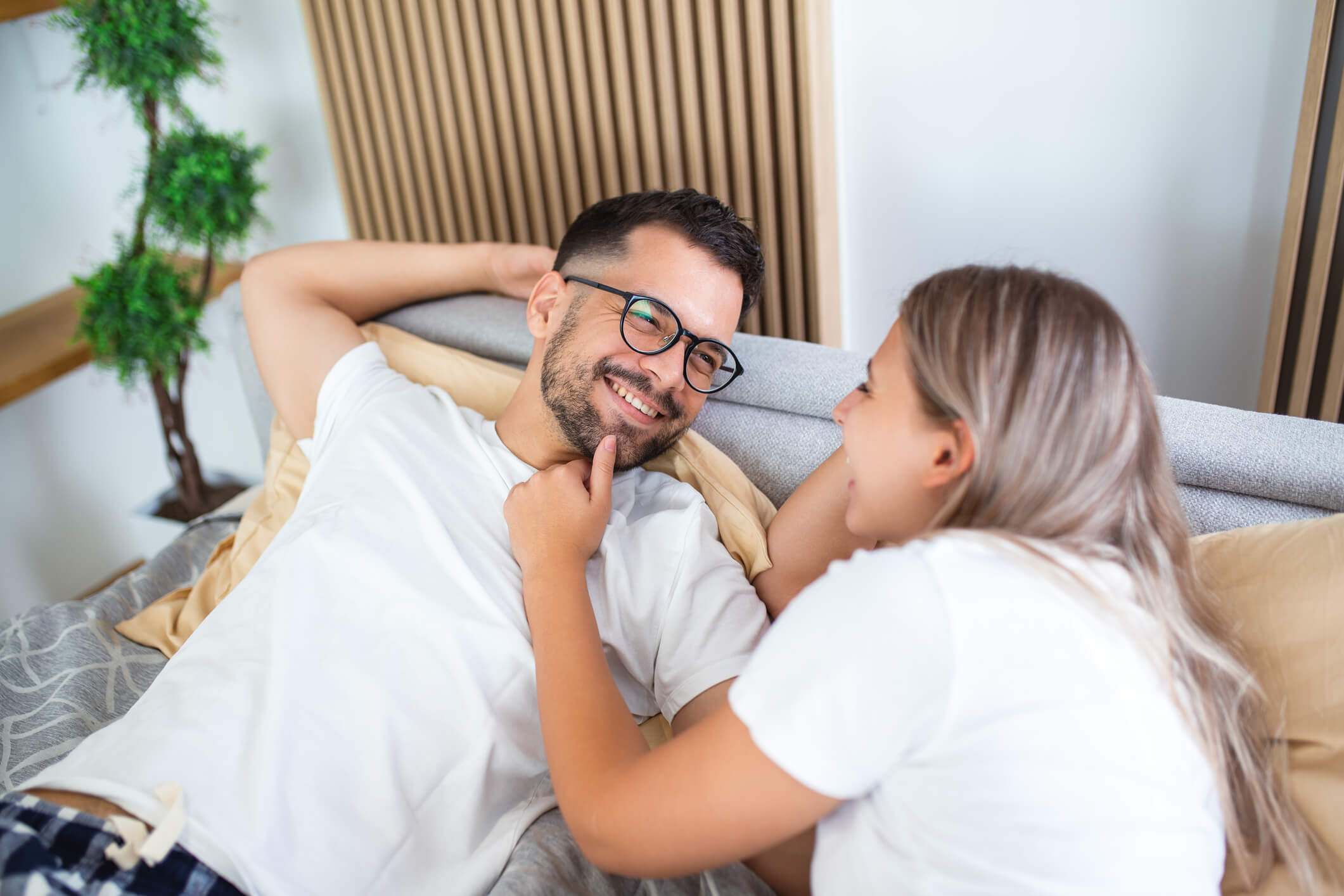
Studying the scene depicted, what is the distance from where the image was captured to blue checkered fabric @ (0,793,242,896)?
863mm

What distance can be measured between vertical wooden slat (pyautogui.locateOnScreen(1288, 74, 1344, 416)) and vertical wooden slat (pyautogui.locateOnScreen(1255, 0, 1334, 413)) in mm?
26

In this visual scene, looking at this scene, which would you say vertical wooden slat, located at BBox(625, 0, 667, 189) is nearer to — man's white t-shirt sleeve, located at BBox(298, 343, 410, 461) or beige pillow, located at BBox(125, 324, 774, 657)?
beige pillow, located at BBox(125, 324, 774, 657)

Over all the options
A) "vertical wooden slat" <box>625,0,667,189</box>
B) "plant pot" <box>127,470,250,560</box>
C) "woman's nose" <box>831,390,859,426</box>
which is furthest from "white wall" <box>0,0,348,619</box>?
Result: "woman's nose" <box>831,390,859,426</box>

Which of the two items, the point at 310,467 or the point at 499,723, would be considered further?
the point at 310,467

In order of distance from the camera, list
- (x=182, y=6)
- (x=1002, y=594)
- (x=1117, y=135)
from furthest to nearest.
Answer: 1. (x=182, y=6)
2. (x=1117, y=135)
3. (x=1002, y=594)

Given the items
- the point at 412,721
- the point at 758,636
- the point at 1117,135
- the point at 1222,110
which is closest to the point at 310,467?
the point at 412,721

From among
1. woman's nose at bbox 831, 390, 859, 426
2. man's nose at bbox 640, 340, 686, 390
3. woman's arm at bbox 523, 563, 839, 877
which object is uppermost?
woman's nose at bbox 831, 390, 859, 426

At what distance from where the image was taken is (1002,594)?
69cm

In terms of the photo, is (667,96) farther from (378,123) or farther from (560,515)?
(560,515)

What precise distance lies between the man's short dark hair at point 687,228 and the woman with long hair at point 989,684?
0.52 metres

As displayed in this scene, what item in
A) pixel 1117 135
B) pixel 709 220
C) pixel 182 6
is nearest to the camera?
pixel 709 220

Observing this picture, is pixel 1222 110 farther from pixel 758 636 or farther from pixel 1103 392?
pixel 758 636

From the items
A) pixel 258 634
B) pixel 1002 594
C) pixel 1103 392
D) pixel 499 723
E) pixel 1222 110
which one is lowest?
pixel 499 723

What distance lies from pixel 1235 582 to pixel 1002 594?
1.54 feet
